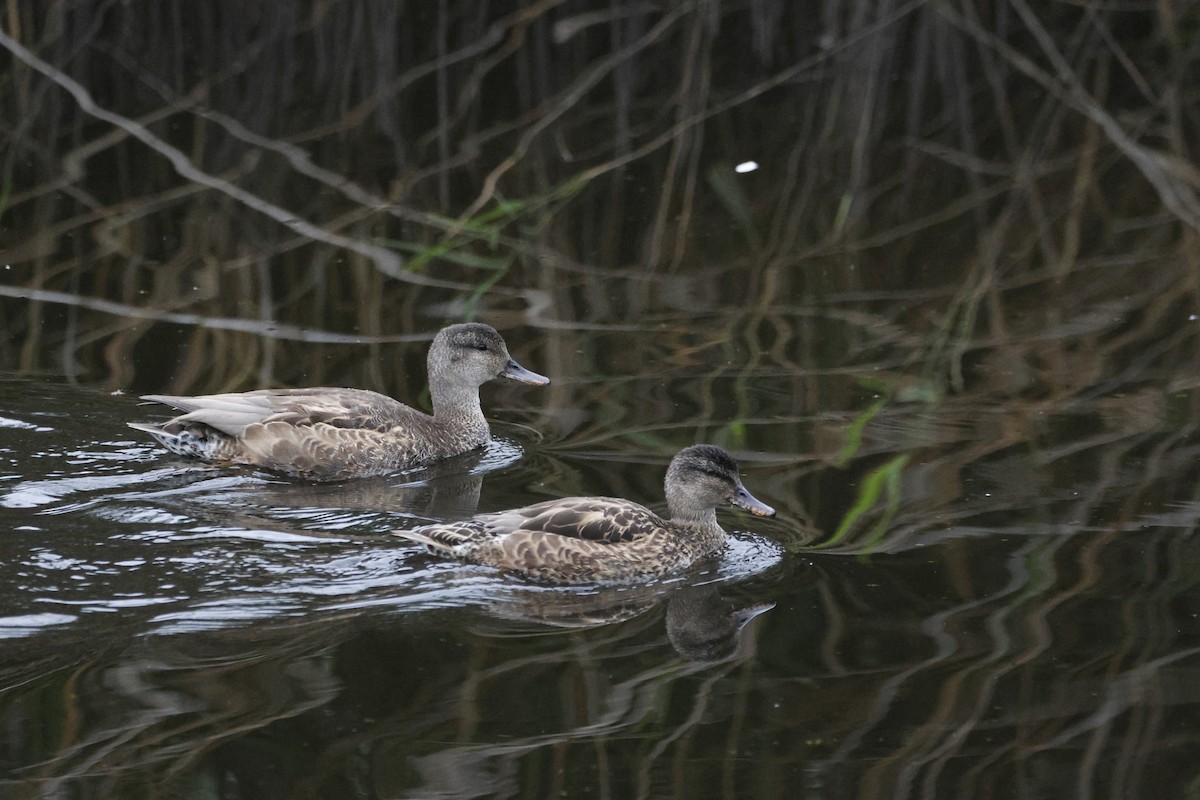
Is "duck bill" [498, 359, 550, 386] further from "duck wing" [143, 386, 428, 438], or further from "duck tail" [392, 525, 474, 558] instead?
"duck tail" [392, 525, 474, 558]

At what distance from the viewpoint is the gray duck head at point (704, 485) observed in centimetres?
643

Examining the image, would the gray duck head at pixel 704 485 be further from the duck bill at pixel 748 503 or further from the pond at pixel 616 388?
the pond at pixel 616 388

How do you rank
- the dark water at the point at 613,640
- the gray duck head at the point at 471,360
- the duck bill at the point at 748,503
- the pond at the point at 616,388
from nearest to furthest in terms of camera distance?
1. the dark water at the point at 613,640
2. the pond at the point at 616,388
3. the duck bill at the point at 748,503
4. the gray duck head at the point at 471,360

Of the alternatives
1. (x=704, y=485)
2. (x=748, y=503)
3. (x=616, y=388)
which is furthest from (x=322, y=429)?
(x=748, y=503)

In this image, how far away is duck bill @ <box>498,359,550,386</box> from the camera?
8.15 metres

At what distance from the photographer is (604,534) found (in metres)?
6.30

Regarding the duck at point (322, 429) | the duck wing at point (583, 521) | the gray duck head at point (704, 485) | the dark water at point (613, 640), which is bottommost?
the dark water at point (613, 640)

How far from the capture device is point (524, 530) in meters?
6.34

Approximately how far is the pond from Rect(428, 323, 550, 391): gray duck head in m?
0.25

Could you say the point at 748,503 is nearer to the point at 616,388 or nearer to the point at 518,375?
the point at 616,388

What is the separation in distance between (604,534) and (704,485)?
430 millimetres

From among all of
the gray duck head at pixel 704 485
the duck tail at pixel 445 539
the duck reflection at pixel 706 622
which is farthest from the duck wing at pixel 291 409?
the duck reflection at pixel 706 622

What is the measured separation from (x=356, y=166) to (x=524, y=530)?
597 cm

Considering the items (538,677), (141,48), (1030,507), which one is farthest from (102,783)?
(141,48)
